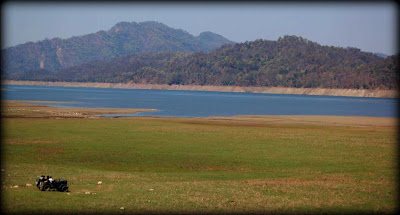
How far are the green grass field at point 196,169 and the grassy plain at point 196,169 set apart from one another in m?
0.03

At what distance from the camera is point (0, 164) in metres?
22.2

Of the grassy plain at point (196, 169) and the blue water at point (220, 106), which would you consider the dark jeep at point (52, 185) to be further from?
the blue water at point (220, 106)

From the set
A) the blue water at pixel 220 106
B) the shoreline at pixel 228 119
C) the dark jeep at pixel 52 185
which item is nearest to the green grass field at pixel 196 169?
the dark jeep at pixel 52 185

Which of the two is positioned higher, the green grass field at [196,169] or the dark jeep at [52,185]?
the dark jeep at [52,185]

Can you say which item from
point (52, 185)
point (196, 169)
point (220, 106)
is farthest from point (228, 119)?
point (52, 185)

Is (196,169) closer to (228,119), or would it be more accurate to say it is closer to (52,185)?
(52,185)

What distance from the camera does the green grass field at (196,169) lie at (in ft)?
50.7

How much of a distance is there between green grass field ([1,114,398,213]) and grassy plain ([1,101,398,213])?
0.03 meters

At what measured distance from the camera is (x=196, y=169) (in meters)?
24.4

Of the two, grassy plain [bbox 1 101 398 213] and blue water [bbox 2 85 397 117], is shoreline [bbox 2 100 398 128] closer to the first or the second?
blue water [bbox 2 85 397 117]

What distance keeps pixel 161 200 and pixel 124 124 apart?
104 feet

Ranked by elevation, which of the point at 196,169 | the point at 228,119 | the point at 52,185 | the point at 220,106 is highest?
the point at 52,185

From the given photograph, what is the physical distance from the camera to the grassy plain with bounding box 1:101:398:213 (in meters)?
15.4

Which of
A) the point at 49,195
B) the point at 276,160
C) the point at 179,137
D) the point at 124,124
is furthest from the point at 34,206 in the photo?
the point at 124,124
